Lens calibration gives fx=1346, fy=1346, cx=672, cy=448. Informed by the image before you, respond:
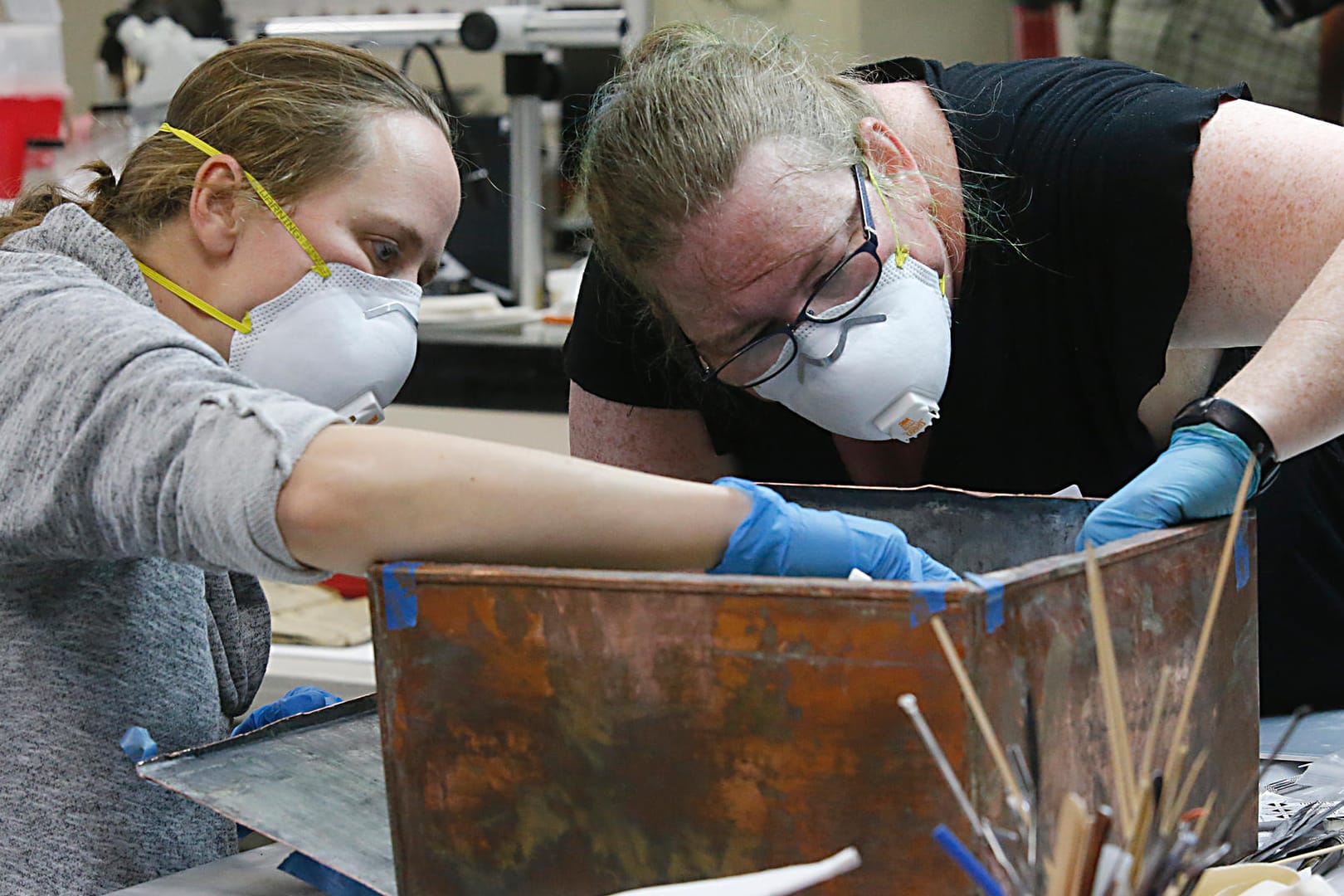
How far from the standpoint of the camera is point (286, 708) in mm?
1161

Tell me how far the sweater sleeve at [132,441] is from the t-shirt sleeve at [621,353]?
1.94 ft

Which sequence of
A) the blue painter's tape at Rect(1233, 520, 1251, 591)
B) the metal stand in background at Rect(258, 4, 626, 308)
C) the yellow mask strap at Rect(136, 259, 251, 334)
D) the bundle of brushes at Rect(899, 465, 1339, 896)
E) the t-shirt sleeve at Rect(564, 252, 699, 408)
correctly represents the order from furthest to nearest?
the metal stand in background at Rect(258, 4, 626, 308), the t-shirt sleeve at Rect(564, 252, 699, 408), the yellow mask strap at Rect(136, 259, 251, 334), the blue painter's tape at Rect(1233, 520, 1251, 591), the bundle of brushes at Rect(899, 465, 1339, 896)

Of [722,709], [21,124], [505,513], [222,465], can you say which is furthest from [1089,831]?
[21,124]

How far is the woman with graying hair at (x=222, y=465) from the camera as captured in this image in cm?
77

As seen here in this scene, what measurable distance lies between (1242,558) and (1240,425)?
0.40ft

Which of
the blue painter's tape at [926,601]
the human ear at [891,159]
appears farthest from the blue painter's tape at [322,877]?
the human ear at [891,159]

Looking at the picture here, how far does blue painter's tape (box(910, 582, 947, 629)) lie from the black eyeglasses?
0.52 metres

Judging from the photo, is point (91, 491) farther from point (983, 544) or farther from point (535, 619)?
point (983, 544)

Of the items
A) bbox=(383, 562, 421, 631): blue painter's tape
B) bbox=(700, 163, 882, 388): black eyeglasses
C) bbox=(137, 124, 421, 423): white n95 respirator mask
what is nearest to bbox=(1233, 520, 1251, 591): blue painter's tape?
bbox=(700, 163, 882, 388): black eyeglasses

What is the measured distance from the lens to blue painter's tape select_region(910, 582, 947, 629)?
2.17 feet

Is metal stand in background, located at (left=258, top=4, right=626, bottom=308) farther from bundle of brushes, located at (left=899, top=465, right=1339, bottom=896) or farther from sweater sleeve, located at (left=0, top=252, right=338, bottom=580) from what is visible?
bundle of brushes, located at (left=899, top=465, right=1339, bottom=896)

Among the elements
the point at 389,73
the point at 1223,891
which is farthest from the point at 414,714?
the point at 389,73

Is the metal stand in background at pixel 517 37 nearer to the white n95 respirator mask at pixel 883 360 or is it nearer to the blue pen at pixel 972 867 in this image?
the white n95 respirator mask at pixel 883 360

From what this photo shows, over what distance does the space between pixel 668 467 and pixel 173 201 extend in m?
0.59
